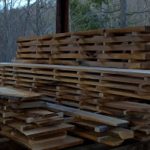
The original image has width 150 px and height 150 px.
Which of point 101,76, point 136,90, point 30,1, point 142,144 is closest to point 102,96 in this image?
point 101,76

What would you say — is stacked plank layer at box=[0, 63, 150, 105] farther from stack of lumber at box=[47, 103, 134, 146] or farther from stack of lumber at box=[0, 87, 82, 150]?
stack of lumber at box=[0, 87, 82, 150]

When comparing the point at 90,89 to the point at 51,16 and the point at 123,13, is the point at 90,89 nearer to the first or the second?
the point at 123,13

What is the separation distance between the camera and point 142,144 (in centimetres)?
373

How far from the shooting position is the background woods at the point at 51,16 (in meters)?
10.3

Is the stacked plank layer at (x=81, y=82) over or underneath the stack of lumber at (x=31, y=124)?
over

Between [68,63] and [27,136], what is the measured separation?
1914mm

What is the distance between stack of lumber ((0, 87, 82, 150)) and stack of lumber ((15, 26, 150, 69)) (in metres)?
1.14

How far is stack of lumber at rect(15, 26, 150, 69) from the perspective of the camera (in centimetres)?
386

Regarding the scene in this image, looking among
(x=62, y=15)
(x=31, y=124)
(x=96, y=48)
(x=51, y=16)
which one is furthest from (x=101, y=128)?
(x=51, y=16)

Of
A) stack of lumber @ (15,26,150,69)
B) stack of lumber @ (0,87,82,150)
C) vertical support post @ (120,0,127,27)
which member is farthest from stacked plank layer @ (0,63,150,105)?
vertical support post @ (120,0,127,27)

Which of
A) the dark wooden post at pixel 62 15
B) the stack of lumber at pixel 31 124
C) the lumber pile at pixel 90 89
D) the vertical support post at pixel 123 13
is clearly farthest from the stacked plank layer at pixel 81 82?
the vertical support post at pixel 123 13

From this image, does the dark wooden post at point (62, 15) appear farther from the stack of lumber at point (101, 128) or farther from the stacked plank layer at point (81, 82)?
the stack of lumber at point (101, 128)

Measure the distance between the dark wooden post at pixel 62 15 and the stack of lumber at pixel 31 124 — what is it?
267 cm

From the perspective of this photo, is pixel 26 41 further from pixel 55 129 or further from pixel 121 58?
pixel 55 129
